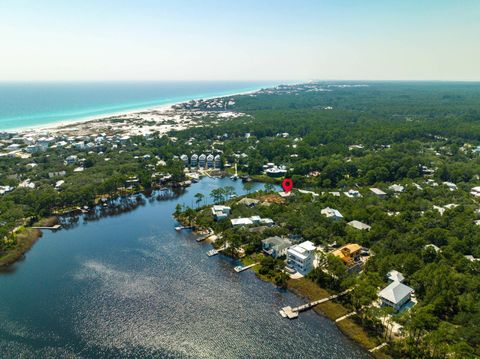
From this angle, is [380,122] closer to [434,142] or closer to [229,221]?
[434,142]

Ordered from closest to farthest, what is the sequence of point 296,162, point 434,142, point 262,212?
point 262,212, point 296,162, point 434,142

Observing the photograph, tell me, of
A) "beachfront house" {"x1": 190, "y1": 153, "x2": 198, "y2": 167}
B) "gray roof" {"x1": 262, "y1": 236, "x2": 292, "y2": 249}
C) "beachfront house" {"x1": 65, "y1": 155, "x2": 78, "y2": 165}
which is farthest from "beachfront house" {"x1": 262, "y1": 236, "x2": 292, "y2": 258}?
"beachfront house" {"x1": 65, "y1": 155, "x2": 78, "y2": 165}

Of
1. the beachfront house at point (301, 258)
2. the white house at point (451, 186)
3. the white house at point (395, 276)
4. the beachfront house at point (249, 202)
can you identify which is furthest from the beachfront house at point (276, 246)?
the white house at point (451, 186)

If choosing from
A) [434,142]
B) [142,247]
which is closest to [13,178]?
[142,247]

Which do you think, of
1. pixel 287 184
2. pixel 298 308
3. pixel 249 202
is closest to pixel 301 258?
pixel 298 308

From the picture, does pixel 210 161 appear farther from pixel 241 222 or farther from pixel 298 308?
pixel 298 308

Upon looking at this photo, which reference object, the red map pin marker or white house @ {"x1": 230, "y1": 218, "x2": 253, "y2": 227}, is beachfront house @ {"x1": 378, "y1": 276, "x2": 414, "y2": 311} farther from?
the red map pin marker

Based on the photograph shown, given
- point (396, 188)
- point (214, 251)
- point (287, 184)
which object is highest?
point (396, 188)
